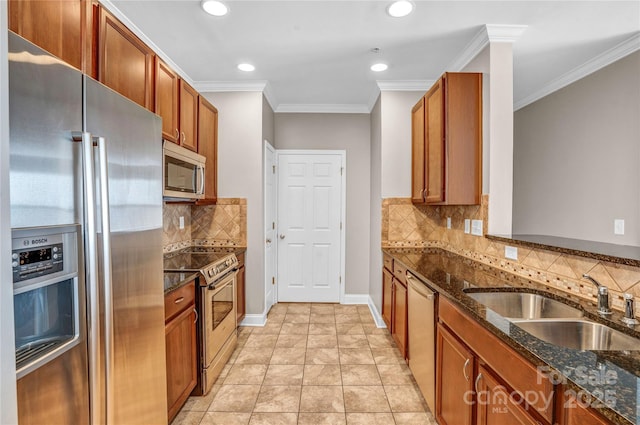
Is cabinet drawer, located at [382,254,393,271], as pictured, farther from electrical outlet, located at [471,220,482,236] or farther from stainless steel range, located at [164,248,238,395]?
stainless steel range, located at [164,248,238,395]

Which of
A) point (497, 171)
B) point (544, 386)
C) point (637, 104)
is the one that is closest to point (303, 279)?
point (497, 171)

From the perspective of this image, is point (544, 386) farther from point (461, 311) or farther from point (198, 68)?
point (198, 68)

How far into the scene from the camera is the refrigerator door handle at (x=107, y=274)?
0.99m

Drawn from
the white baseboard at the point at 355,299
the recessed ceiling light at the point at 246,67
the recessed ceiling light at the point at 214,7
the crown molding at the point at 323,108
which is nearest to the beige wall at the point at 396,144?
the crown molding at the point at 323,108

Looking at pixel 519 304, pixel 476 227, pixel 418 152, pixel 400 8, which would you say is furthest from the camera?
pixel 418 152

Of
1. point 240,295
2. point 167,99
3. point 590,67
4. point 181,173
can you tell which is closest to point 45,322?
point 181,173

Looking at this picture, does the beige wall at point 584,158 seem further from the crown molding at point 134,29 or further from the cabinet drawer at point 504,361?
the crown molding at point 134,29

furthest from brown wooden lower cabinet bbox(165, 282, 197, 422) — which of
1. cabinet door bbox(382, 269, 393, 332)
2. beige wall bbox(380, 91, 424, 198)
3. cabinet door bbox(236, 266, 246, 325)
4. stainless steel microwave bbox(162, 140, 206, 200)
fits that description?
beige wall bbox(380, 91, 424, 198)

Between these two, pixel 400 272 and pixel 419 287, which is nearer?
pixel 419 287

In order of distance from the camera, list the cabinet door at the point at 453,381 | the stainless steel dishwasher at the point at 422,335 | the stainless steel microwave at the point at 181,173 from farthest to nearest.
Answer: the stainless steel microwave at the point at 181,173
the stainless steel dishwasher at the point at 422,335
the cabinet door at the point at 453,381

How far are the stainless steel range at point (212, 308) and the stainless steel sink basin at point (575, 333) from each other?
1905 mm

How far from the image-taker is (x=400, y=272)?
9.06 feet

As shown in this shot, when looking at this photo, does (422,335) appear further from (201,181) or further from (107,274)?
(201,181)

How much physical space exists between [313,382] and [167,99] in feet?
8.12
